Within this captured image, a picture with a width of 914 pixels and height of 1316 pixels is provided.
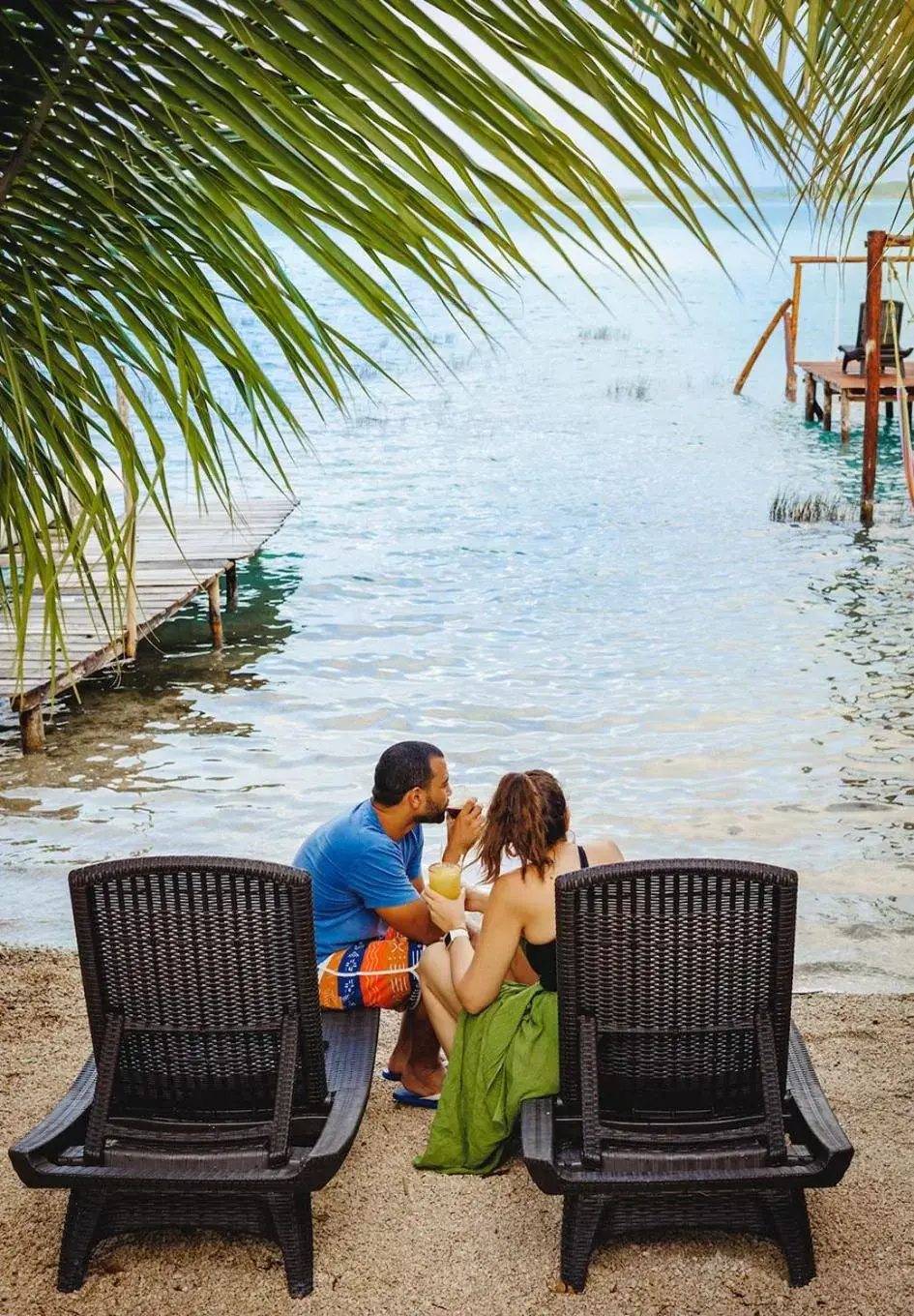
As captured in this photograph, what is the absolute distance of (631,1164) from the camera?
9.29 feet

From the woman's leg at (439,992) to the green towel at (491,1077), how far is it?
0.93 ft

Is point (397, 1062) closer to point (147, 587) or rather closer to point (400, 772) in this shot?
point (400, 772)

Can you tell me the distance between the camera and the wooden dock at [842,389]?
21.2 m

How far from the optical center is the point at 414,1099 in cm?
385

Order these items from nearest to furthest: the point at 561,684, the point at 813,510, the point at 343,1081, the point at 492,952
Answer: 1. the point at 343,1081
2. the point at 492,952
3. the point at 561,684
4. the point at 813,510

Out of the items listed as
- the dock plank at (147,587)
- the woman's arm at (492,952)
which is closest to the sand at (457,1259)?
the woman's arm at (492,952)

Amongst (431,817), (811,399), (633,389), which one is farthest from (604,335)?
(431,817)

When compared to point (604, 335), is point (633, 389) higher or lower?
lower

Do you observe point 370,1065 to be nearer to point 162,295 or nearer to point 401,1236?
point 401,1236

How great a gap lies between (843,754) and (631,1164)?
6932 millimetres

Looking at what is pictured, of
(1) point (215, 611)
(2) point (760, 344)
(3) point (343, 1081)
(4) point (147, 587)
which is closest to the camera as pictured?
(3) point (343, 1081)

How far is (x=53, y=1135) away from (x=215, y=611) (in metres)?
9.67

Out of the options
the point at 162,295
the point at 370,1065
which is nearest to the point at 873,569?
Answer: the point at 370,1065

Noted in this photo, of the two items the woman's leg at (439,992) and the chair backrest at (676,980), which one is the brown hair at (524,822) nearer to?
the woman's leg at (439,992)
